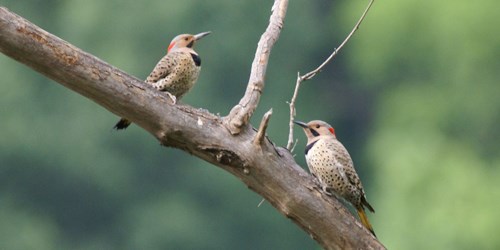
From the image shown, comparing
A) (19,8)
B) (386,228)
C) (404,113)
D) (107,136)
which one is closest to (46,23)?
(19,8)

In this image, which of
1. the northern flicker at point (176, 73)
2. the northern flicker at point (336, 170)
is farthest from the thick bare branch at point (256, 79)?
the northern flicker at point (336, 170)

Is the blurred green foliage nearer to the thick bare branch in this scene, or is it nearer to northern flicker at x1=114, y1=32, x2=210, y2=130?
northern flicker at x1=114, y1=32, x2=210, y2=130

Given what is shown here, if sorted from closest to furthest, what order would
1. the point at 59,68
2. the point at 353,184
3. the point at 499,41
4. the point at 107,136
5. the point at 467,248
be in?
the point at 59,68 → the point at 353,184 → the point at 467,248 → the point at 107,136 → the point at 499,41

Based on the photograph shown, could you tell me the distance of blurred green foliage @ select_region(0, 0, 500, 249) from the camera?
2372cm

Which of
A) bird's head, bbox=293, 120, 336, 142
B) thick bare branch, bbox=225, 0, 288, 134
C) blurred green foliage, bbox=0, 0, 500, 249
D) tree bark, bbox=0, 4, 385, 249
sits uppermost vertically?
thick bare branch, bbox=225, 0, 288, 134

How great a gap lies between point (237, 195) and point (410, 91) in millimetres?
5454

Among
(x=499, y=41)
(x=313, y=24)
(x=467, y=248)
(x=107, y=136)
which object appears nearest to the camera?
(x=467, y=248)

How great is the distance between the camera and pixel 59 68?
6207mm

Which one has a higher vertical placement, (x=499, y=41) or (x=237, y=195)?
(x=499, y=41)

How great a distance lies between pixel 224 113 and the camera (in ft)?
73.8

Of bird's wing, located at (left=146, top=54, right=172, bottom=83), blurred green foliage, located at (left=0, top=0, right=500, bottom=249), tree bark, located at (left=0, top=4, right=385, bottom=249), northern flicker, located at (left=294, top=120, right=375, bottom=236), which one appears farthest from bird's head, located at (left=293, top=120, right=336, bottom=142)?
blurred green foliage, located at (left=0, top=0, right=500, bottom=249)

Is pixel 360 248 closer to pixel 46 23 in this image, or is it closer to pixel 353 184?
pixel 353 184

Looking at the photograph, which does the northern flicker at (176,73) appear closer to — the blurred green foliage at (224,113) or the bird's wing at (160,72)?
the bird's wing at (160,72)

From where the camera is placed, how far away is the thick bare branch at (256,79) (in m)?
6.43
